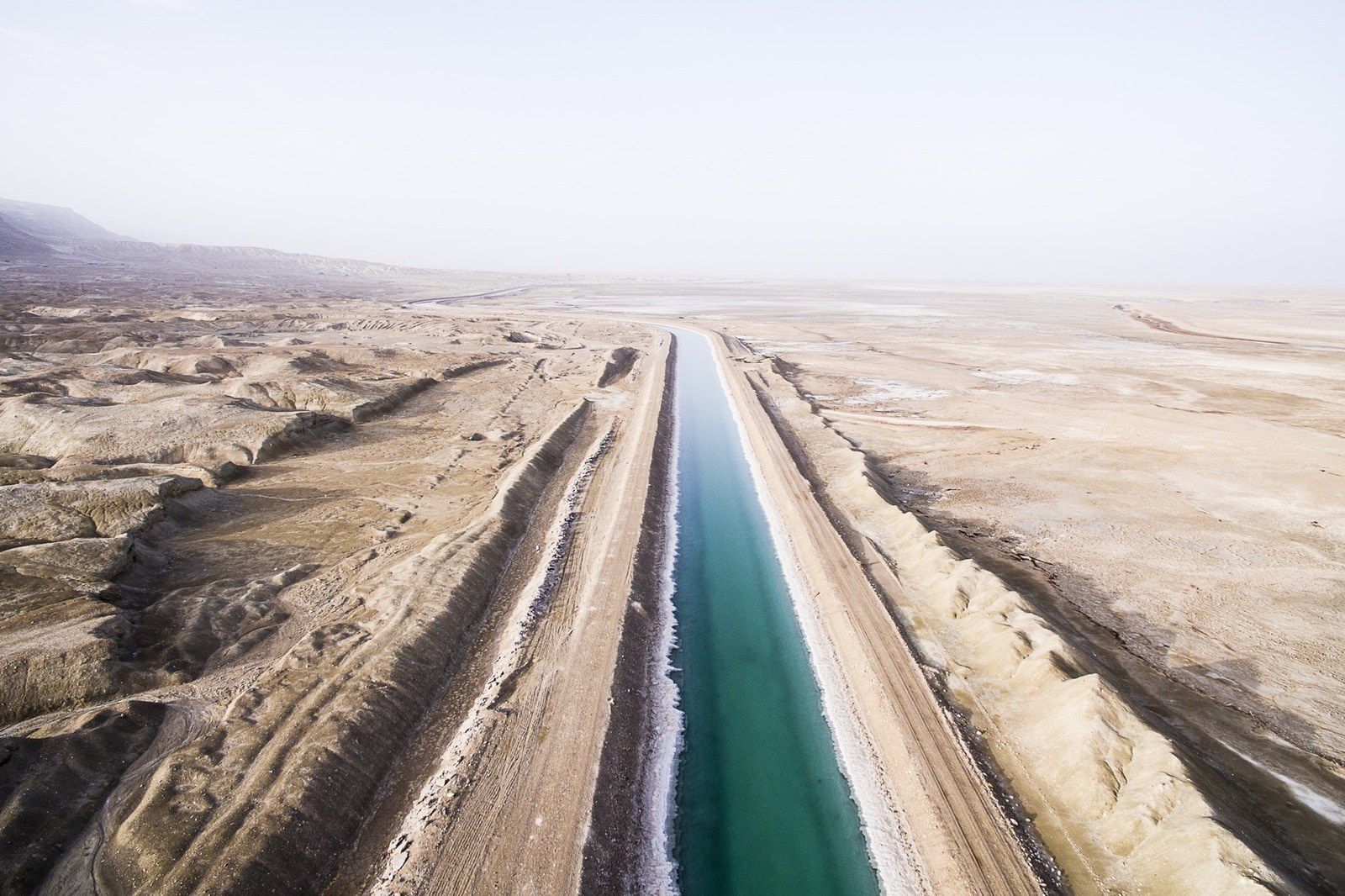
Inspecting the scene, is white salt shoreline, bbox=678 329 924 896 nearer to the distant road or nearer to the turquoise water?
the turquoise water

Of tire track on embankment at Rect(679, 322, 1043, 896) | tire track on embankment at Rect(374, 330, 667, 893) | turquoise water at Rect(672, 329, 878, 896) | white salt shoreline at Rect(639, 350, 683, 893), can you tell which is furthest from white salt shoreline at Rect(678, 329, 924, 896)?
tire track on embankment at Rect(374, 330, 667, 893)

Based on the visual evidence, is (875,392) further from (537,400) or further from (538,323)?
(538,323)

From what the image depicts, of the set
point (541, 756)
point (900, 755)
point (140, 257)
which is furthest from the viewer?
point (140, 257)

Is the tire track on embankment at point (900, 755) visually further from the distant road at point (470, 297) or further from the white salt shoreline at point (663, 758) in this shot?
the distant road at point (470, 297)

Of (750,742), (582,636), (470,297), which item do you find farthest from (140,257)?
(750,742)

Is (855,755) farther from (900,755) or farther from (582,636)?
(582,636)

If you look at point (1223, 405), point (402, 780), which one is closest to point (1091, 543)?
point (402, 780)
